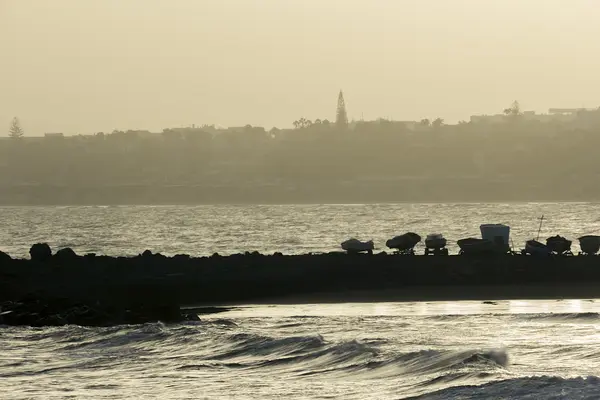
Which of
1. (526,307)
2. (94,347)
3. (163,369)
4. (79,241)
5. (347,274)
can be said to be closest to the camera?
(163,369)

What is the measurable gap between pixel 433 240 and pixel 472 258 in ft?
17.1

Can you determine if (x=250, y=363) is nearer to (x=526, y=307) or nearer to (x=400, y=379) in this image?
(x=400, y=379)

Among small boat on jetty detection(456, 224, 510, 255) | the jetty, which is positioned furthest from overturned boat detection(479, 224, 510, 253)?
the jetty

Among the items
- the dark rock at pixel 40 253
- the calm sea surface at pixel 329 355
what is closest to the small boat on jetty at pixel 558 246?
the calm sea surface at pixel 329 355

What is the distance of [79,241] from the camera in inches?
4338

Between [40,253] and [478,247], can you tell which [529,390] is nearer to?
[478,247]

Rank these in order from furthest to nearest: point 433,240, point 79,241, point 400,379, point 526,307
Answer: point 79,241 < point 433,240 < point 526,307 < point 400,379

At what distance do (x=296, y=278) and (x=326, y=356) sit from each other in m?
18.7

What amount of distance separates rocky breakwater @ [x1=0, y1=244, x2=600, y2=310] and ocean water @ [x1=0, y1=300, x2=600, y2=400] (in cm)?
519

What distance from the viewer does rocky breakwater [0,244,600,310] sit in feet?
157

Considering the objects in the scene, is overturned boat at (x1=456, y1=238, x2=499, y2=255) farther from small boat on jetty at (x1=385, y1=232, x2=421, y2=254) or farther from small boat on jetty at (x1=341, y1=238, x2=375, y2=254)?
small boat on jetty at (x1=341, y1=238, x2=375, y2=254)

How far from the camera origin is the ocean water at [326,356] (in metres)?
27.8

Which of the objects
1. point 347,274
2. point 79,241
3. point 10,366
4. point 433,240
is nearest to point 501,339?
point 10,366

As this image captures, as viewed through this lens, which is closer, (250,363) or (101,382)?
(101,382)
